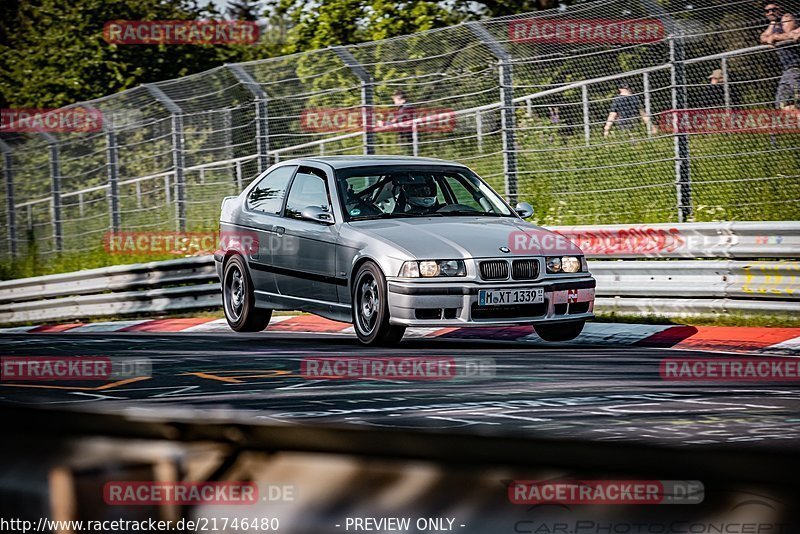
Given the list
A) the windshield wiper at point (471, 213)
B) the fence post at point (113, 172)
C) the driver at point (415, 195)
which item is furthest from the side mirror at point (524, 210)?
the fence post at point (113, 172)

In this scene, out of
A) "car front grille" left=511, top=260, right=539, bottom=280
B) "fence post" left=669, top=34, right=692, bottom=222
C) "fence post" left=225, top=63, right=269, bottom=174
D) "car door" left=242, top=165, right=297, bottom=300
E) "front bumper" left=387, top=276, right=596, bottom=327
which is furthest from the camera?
"fence post" left=225, top=63, right=269, bottom=174

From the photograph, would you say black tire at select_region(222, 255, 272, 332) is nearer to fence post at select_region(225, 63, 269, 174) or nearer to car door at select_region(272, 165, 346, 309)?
car door at select_region(272, 165, 346, 309)

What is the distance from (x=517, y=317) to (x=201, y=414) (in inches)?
295

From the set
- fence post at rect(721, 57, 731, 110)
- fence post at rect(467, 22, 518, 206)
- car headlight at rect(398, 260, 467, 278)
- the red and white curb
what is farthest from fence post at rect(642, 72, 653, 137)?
car headlight at rect(398, 260, 467, 278)

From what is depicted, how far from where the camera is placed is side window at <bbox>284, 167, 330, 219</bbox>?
36.4 feet

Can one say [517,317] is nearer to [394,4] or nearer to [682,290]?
[682,290]

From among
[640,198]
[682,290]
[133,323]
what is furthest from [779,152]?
[133,323]

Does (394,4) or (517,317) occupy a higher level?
(394,4)

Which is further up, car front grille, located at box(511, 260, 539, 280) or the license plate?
car front grille, located at box(511, 260, 539, 280)

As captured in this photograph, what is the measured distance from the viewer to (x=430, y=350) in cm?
994

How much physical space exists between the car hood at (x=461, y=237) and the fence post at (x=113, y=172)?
1127 cm

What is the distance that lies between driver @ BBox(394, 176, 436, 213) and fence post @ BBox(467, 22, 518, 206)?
3544mm

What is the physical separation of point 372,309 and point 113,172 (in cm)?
1195

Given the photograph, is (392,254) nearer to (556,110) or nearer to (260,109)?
(556,110)
